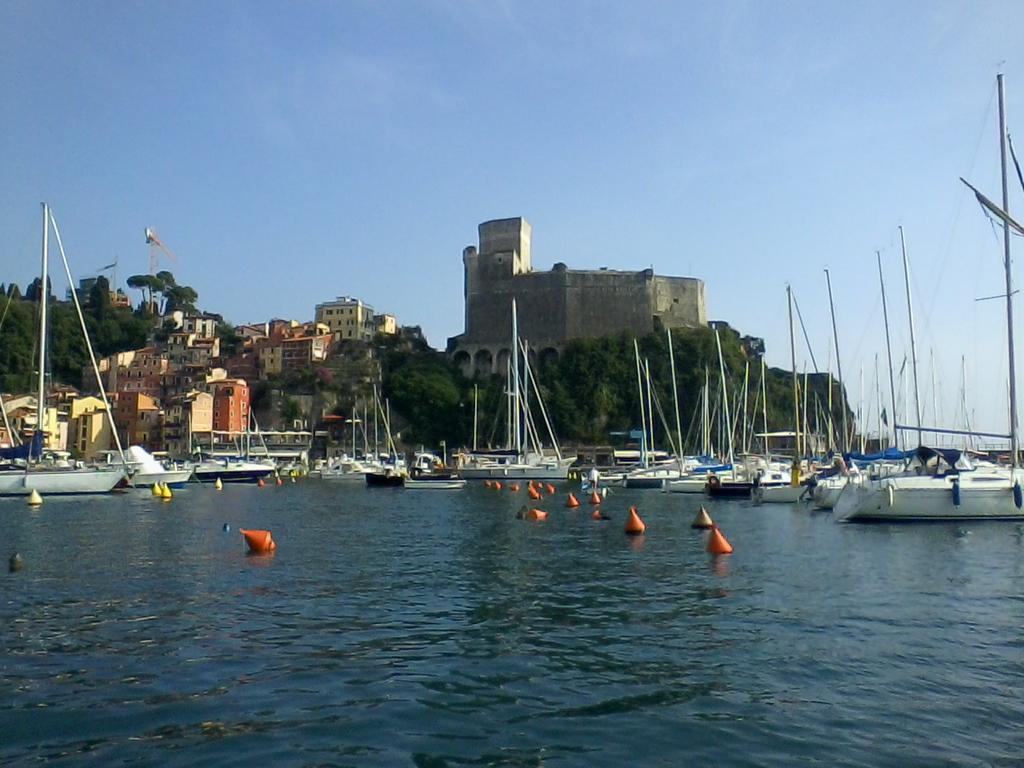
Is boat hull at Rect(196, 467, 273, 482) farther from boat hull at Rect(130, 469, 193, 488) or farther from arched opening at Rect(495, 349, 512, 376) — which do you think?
arched opening at Rect(495, 349, 512, 376)

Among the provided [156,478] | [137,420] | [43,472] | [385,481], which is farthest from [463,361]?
[43,472]

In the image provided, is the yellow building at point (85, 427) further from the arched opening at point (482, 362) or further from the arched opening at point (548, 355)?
the arched opening at point (548, 355)

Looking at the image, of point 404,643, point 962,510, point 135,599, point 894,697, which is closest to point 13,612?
point 135,599

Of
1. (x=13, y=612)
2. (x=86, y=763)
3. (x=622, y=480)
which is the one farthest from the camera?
(x=622, y=480)

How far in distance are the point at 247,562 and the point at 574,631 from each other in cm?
955

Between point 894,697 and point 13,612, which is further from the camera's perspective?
point 13,612

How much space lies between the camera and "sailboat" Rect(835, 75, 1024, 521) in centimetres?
2712

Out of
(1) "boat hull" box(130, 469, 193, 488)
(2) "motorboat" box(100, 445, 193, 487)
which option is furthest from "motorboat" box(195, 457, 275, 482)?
(2) "motorboat" box(100, 445, 193, 487)

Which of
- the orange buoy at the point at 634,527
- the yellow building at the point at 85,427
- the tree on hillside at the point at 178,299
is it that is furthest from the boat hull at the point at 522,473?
the tree on hillside at the point at 178,299

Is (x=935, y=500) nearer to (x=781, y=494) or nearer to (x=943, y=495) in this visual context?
(x=943, y=495)

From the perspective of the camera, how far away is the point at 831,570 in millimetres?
18453

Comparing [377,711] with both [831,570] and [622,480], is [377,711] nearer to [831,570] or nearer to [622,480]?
[831,570]

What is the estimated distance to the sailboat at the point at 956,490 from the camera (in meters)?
27.1

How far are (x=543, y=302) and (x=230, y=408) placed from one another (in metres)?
34.4
